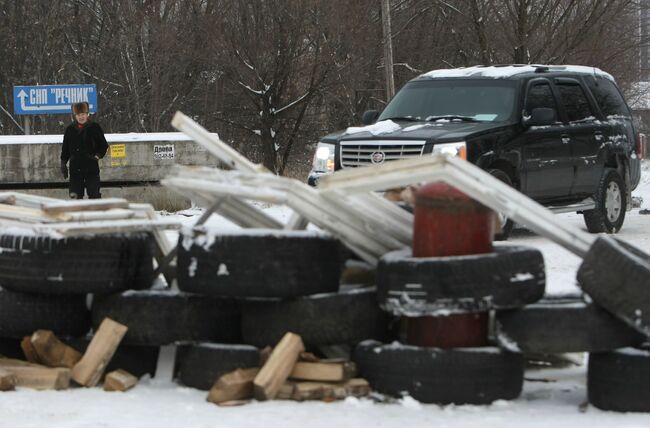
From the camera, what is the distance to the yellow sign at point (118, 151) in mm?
18750

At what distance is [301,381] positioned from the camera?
5.95m

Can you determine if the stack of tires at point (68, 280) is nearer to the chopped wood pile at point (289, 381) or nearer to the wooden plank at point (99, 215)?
the wooden plank at point (99, 215)

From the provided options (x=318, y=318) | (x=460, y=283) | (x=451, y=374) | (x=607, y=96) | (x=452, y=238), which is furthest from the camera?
(x=607, y=96)

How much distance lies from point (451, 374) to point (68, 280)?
210 centimetres

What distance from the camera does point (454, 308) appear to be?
5.63 meters

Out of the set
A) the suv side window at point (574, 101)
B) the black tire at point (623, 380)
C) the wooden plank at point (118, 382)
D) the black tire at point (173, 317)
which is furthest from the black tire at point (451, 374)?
the suv side window at point (574, 101)

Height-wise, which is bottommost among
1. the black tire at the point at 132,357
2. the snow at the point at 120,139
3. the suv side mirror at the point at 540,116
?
the black tire at the point at 132,357

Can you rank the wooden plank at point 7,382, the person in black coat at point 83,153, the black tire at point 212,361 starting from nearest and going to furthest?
the black tire at point 212,361, the wooden plank at point 7,382, the person in black coat at point 83,153

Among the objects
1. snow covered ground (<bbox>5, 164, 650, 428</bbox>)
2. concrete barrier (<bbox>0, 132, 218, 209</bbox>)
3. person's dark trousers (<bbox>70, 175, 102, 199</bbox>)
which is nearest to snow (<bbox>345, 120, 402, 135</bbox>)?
person's dark trousers (<bbox>70, 175, 102, 199</bbox>)

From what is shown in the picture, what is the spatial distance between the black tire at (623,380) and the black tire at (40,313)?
282 centimetres

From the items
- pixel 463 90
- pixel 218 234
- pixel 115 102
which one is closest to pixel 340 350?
pixel 218 234

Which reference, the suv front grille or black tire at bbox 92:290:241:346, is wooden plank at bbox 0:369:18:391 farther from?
the suv front grille

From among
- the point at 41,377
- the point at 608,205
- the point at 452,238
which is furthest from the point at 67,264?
the point at 608,205

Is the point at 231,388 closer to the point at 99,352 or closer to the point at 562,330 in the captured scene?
the point at 99,352
